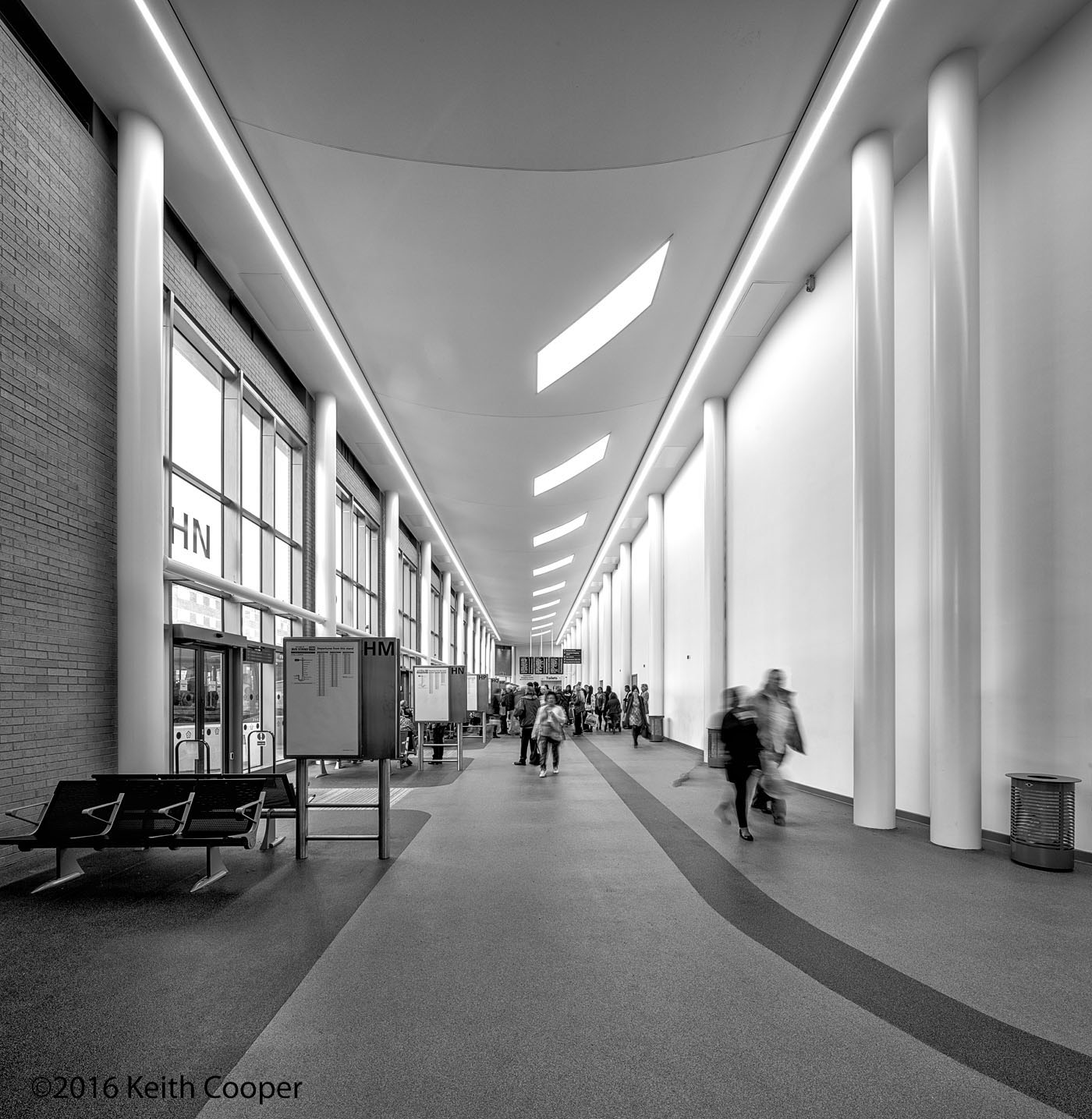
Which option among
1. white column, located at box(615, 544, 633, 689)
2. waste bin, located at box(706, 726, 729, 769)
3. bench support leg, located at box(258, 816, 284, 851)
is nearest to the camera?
bench support leg, located at box(258, 816, 284, 851)

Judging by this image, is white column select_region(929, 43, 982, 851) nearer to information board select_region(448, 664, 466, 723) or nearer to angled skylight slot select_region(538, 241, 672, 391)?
angled skylight slot select_region(538, 241, 672, 391)

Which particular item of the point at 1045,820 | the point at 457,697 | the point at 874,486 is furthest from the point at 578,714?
the point at 1045,820

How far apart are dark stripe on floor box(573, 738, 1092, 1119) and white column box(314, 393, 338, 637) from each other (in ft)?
38.1

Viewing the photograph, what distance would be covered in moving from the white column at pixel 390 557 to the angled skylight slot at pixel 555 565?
1301 cm

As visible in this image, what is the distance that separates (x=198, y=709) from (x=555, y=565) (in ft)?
95.2

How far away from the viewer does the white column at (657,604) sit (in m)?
25.7

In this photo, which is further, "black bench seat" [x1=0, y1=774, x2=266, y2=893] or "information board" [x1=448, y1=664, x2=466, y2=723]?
"information board" [x1=448, y1=664, x2=466, y2=723]

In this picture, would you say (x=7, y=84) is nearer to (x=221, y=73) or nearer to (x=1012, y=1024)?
(x=221, y=73)

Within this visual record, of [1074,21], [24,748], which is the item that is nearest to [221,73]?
[24,748]

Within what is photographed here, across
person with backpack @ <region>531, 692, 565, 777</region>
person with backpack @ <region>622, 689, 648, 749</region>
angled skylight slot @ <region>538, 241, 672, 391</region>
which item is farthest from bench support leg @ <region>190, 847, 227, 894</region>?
person with backpack @ <region>622, 689, 648, 749</region>

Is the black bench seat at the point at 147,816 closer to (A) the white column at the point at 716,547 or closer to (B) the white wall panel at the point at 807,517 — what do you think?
(B) the white wall panel at the point at 807,517

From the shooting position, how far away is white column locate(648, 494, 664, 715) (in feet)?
84.4

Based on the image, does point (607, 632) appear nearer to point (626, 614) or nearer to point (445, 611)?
point (626, 614)

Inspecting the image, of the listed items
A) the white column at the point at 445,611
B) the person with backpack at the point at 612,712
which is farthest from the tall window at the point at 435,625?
the person with backpack at the point at 612,712
